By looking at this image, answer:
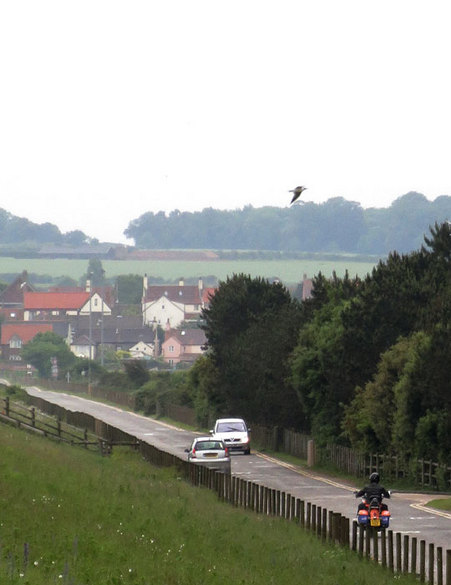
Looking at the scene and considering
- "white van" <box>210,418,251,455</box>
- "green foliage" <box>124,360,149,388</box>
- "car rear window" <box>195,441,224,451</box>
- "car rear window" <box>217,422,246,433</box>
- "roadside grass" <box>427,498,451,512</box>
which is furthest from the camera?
"green foliage" <box>124,360,149,388</box>

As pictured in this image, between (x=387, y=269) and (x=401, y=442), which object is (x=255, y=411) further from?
(x=401, y=442)

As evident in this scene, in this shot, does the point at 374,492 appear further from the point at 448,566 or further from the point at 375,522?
the point at 448,566

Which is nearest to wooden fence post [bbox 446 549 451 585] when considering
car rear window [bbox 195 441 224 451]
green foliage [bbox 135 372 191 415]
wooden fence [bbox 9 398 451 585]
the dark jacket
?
wooden fence [bbox 9 398 451 585]

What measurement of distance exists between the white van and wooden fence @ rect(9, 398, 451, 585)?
16947mm

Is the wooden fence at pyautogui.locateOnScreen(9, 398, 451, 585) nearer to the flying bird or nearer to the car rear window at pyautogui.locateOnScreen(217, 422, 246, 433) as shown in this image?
the flying bird

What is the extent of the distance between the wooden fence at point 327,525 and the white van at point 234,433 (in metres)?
16.9

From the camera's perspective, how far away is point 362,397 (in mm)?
62844

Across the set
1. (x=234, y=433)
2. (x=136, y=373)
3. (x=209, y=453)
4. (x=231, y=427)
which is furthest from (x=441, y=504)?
(x=136, y=373)

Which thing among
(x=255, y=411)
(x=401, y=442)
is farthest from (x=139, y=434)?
(x=401, y=442)

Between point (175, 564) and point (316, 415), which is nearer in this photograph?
point (175, 564)

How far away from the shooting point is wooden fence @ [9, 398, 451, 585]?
25.9 metres

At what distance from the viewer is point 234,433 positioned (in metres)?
73.0

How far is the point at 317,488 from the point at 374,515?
20.1 metres

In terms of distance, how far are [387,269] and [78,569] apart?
163ft
